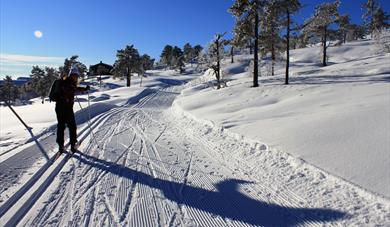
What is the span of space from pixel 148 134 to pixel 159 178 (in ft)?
17.0

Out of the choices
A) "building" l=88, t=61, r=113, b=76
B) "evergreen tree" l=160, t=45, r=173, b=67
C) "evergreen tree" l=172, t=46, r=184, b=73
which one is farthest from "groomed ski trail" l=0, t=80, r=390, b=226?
"evergreen tree" l=160, t=45, r=173, b=67

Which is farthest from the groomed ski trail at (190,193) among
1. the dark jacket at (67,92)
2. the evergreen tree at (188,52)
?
the evergreen tree at (188,52)

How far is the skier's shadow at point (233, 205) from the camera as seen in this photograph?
4.25 metres

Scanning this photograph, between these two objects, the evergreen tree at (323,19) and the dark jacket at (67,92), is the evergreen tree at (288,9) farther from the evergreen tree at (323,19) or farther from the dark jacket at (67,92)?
the dark jacket at (67,92)

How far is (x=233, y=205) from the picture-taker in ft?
15.6

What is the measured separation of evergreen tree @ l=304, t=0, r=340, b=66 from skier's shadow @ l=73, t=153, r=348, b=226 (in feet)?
73.7

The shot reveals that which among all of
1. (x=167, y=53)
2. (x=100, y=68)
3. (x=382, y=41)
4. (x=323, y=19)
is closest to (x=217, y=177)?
(x=323, y=19)

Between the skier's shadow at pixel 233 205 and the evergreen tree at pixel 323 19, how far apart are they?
22.5 m

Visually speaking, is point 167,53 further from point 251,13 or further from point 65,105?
point 65,105

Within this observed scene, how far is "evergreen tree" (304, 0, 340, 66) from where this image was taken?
2442 centimetres

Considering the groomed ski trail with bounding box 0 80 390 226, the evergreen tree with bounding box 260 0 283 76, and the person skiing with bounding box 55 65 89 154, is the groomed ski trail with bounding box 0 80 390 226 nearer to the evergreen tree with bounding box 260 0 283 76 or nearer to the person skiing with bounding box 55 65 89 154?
the person skiing with bounding box 55 65 89 154

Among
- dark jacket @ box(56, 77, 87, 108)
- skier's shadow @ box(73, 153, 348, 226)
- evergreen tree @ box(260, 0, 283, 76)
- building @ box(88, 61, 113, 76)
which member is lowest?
skier's shadow @ box(73, 153, 348, 226)

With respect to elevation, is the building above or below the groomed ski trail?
above

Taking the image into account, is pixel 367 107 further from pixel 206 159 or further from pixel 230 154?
pixel 206 159
